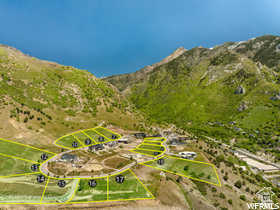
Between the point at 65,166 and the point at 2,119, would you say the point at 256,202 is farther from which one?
the point at 2,119

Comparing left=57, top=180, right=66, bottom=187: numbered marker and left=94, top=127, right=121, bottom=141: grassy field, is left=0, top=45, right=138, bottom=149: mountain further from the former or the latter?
left=57, top=180, right=66, bottom=187: numbered marker

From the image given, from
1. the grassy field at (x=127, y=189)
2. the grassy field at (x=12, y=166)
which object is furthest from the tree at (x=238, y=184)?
the grassy field at (x=12, y=166)

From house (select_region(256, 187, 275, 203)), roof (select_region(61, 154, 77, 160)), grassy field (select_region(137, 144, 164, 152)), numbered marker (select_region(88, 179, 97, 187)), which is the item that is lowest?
house (select_region(256, 187, 275, 203))

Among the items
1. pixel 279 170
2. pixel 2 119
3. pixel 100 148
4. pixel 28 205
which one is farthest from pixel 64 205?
pixel 279 170

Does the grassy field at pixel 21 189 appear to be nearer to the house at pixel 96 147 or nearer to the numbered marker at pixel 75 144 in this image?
the numbered marker at pixel 75 144

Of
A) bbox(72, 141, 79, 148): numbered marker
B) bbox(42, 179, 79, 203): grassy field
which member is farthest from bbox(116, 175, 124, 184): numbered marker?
bbox(72, 141, 79, 148): numbered marker

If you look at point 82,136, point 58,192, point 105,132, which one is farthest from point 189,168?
point 82,136
